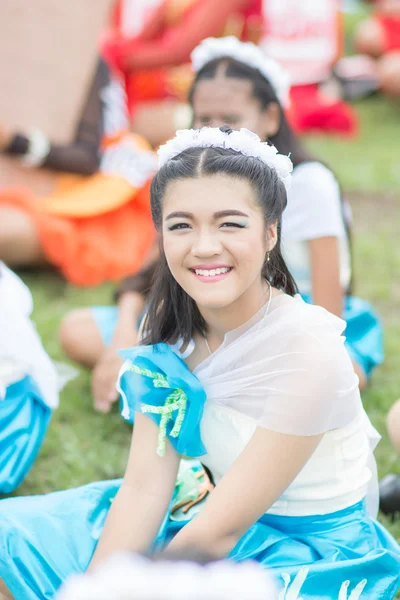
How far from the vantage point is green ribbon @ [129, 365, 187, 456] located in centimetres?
150

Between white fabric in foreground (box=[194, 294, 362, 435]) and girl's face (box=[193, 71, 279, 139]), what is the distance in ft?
2.80

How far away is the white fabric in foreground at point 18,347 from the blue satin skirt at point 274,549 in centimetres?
45

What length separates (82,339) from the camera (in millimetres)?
2602

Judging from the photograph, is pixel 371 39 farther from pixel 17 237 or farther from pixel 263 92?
pixel 263 92

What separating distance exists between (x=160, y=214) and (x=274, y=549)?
0.64m

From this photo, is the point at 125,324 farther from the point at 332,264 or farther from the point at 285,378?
the point at 285,378

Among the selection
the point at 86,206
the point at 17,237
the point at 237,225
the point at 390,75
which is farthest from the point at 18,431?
the point at 390,75

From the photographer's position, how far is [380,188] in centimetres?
430

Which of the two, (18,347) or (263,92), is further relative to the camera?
(263,92)

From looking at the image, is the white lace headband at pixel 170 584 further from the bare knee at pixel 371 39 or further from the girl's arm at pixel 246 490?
the bare knee at pixel 371 39

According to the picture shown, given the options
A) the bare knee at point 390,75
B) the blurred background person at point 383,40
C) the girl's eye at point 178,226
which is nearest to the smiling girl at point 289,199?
the girl's eye at point 178,226

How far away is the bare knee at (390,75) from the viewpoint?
17.7 ft

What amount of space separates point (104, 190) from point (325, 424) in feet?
7.74

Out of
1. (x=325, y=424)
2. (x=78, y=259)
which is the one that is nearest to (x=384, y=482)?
(x=325, y=424)
